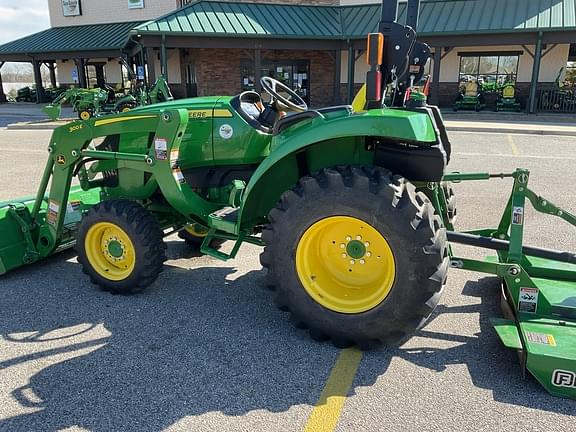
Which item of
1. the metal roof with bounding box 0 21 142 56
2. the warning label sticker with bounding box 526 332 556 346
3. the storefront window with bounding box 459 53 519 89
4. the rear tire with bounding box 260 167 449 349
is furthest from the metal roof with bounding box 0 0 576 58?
the warning label sticker with bounding box 526 332 556 346

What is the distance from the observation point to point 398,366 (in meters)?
2.96

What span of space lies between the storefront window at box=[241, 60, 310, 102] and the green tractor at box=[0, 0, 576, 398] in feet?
65.2

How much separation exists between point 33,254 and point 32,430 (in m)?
2.27

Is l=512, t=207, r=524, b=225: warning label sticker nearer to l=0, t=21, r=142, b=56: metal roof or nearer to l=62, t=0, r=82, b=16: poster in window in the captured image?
l=0, t=21, r=142, b=56: metal roof

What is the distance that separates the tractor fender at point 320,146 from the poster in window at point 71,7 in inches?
1178

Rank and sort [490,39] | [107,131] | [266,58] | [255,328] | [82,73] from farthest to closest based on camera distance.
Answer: [82,73] → [266,58] → [490,39] → [107,131] → [255,328]

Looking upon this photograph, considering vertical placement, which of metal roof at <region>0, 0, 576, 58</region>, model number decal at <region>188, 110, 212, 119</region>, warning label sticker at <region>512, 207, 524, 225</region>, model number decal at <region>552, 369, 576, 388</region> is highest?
metal roof at <region>0, 0, 576, 58</region>

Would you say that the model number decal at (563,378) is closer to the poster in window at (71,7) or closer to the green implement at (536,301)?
the green implement at (536,301)

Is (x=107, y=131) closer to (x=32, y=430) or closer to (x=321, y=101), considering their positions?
(x=32, y=430)

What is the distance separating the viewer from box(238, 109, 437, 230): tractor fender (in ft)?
9.48

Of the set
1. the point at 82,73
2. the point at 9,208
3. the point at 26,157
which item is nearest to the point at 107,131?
the point at 9,208

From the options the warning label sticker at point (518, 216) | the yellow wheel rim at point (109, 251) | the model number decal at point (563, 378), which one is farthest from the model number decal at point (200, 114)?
the model number decal at point (563, 378)

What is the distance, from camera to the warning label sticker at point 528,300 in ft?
9.88

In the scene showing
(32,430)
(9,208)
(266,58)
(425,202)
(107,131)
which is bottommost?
(32,430)
